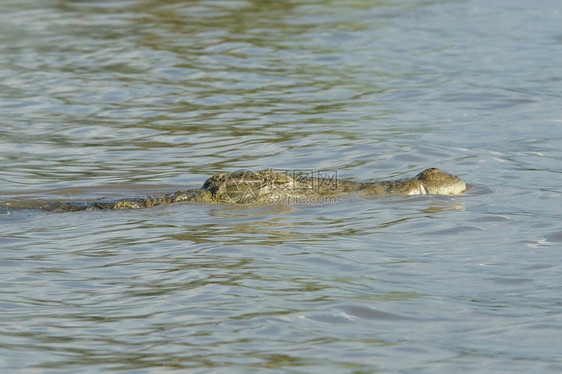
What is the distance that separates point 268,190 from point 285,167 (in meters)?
1.30

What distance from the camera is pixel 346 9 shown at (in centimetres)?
1722

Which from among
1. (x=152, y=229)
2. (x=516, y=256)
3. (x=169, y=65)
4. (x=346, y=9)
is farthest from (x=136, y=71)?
(x=516, y=256)

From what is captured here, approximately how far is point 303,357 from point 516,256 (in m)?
2.20

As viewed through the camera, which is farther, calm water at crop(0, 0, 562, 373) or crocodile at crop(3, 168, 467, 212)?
crocodile at crop(3, 168, 467, 212)

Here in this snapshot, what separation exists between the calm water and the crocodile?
138 millimetres

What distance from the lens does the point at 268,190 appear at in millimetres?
7832

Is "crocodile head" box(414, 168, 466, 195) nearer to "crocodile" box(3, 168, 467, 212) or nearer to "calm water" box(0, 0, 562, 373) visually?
"crocodile" box(3, 168, 467, 212)

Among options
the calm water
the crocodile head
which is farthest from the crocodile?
the calm water

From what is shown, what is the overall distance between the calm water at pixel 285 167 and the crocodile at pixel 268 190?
0.14 meters

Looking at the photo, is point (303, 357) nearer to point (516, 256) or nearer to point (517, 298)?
point (517, 298)

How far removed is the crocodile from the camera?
25.5ft

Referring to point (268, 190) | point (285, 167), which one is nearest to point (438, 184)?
point (268, 190)

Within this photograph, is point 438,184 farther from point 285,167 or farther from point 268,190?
point 285,167

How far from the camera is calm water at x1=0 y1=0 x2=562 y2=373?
4883 mm
